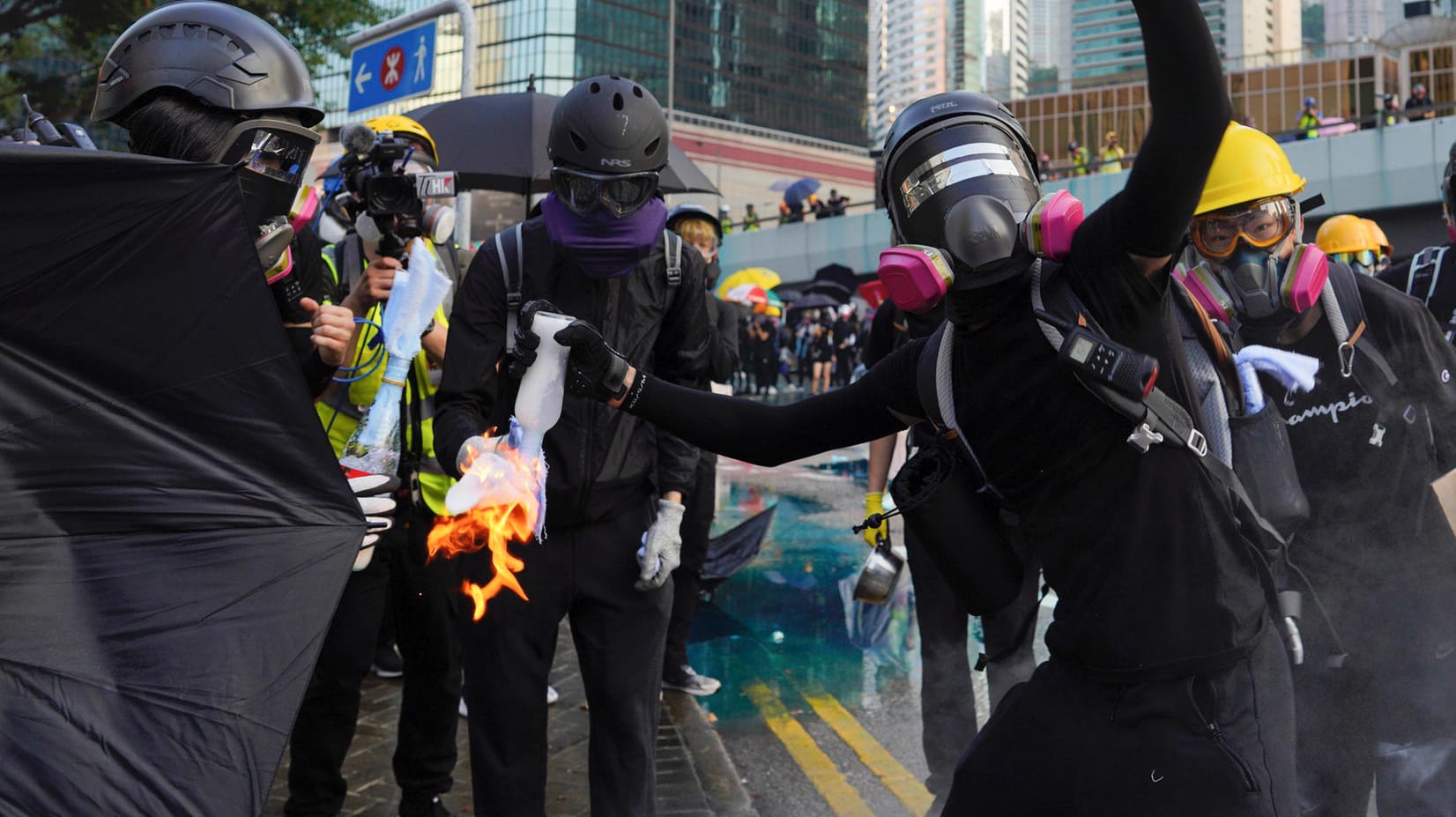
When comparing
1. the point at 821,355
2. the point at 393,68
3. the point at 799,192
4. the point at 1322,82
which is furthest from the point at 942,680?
the point at 1322,82

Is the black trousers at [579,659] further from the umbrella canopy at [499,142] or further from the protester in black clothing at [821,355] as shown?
the protester in black clothing at [821,355]

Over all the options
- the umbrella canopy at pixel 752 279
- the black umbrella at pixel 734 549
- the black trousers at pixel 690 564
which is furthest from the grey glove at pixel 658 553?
the umbrella canopy at pixel 752 279

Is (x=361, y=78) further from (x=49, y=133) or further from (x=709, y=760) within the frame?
(x=49, y=133)

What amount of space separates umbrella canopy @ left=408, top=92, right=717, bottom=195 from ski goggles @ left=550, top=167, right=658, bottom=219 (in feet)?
14.7

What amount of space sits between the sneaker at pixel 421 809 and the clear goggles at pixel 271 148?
217cm

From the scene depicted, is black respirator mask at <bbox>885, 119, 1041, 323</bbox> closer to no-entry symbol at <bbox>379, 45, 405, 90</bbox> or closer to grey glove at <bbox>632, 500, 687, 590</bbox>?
grey glove at <bbox>632, 500, 687, 590</bbox>

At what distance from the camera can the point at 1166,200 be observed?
78.1 inches

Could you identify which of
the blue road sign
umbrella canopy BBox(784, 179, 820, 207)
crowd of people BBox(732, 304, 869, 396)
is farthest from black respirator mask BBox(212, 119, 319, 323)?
umbrella canopy BBox(784, 179, 820, 207)

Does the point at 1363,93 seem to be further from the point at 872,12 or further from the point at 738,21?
the point at 872,12

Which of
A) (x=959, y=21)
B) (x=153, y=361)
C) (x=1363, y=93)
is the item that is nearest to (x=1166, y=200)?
(x=153, y=361)

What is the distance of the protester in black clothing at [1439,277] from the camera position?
439 cm

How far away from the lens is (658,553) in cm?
346

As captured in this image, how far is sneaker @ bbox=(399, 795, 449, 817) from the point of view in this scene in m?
4.15

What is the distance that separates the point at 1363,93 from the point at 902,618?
37.7 m
